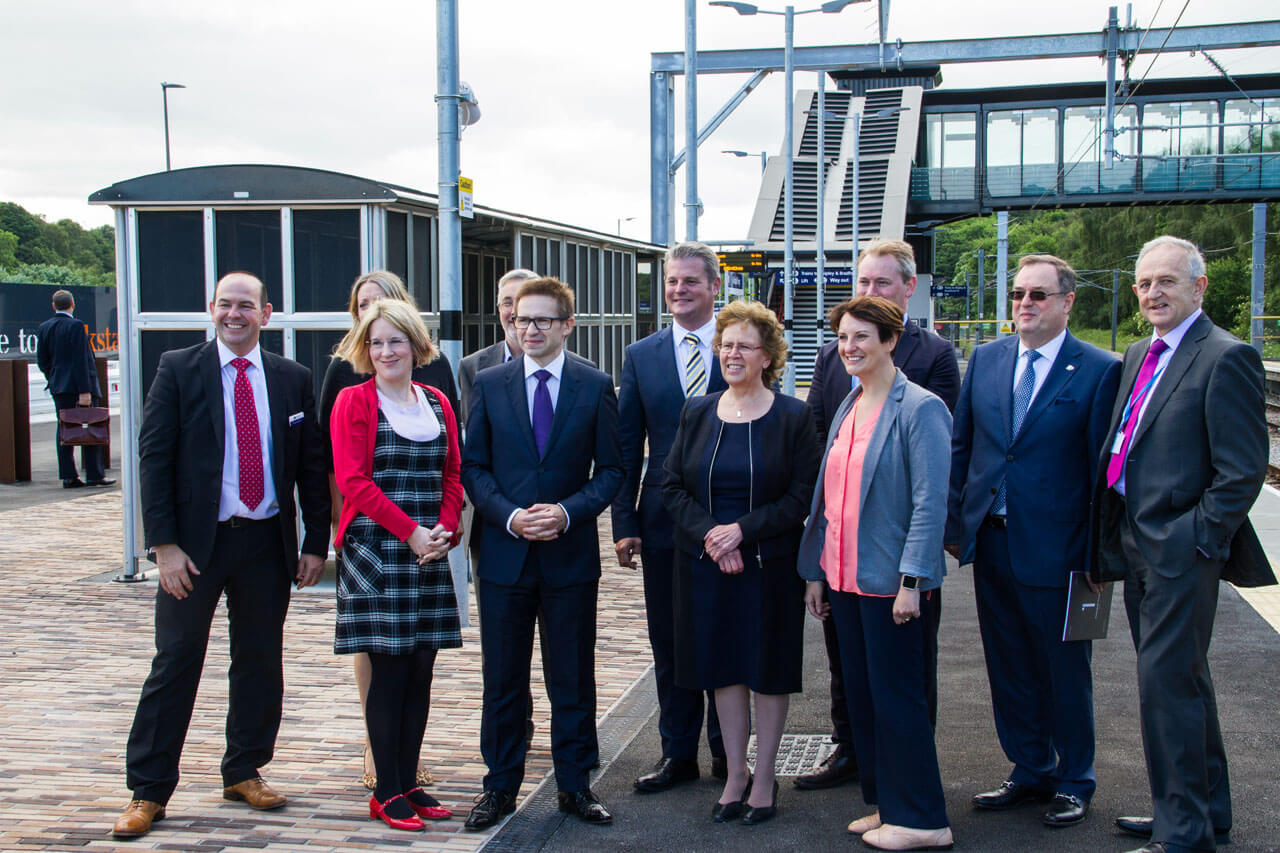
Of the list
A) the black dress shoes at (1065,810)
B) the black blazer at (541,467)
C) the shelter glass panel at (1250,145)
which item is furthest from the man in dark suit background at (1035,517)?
the shelter glass panel at (1250,145)

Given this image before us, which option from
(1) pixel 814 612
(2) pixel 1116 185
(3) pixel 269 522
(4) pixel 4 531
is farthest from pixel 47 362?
(2) pixel 1116 185

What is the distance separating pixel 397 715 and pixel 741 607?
1.32 meters

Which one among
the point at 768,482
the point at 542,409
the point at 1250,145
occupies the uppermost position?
the point at 1250,145

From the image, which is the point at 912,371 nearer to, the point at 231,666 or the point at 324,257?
the point at 231,666

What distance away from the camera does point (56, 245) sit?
294ft

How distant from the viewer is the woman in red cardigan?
15.3 feet

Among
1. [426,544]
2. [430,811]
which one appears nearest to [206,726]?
[430,811]

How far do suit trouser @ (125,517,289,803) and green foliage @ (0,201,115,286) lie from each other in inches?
3152

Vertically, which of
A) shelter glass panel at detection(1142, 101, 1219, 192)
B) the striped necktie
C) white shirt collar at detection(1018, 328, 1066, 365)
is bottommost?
the striped necktie

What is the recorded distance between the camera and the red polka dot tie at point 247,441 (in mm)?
4832

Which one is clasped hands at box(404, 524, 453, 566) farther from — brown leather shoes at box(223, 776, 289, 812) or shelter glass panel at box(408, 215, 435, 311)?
shelter glass panel at box(408, 215, 435, 311)

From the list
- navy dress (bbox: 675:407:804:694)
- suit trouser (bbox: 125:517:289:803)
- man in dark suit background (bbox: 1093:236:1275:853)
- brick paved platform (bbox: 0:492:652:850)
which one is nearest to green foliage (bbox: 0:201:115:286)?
brick paved platform (bbox: 0:492:652:850)

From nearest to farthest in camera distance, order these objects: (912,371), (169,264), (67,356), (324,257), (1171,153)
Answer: (912,371), (324,257), (169,264), (67,356), (1171,153)

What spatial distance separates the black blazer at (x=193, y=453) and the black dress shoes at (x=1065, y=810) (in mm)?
2858
